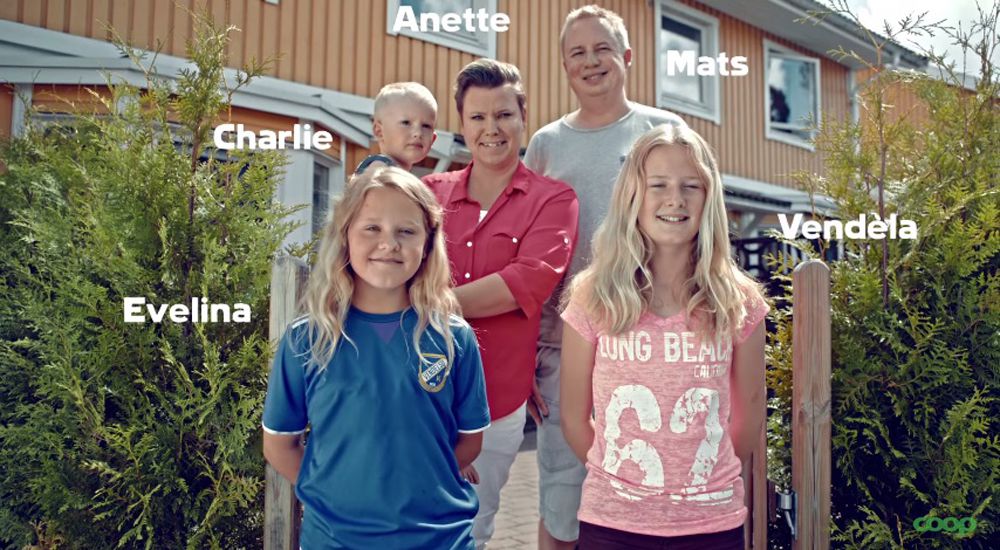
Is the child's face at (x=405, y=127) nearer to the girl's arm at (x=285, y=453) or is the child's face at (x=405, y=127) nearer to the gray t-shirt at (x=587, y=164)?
the gray t-shirt at (x=587, y=164)

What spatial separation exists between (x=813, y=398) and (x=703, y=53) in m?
11.0

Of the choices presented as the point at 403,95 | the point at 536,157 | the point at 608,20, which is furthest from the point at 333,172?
the point at 608,20

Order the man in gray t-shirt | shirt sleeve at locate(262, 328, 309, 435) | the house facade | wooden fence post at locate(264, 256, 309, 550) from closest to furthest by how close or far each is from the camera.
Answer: shirt sleeve at locate(262, 328, 309, 435), wooden fence post at locate(264, 256, 309, 550), the man in gray t-shirt, the house facade

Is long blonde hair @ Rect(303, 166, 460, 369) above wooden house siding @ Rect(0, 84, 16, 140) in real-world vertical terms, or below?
below

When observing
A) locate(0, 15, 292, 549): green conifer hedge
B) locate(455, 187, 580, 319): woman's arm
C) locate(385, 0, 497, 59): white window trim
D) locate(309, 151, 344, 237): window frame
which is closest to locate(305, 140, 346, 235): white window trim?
locate(309, 151, 344, 237): window frame

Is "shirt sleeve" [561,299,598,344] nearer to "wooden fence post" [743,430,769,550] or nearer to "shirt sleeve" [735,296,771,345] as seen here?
"shirt sleeve" [735,296,771,345]

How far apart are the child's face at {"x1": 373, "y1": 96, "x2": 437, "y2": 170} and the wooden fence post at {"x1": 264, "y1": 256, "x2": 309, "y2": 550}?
935 millimetres

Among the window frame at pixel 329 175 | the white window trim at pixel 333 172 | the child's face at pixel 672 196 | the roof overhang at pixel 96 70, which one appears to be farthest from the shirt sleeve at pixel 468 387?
the white window trim at pixel 333 172

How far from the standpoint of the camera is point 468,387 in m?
2.29

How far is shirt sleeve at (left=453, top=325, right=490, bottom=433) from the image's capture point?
228 centimetres

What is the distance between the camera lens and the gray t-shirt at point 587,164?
3.03 meters

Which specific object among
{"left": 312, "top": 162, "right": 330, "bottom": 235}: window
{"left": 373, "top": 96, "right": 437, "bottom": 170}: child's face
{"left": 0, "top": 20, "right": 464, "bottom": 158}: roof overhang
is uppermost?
{"left": 0, "top": 20, "right": 464, "bottom": 158}: roof overhang

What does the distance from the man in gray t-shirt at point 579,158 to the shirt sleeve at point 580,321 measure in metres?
0.53

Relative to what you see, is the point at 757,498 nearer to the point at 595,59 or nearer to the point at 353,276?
the point at 353,276
